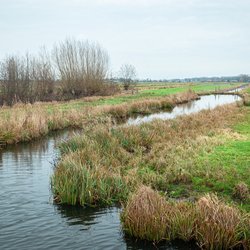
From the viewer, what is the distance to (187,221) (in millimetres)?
8844

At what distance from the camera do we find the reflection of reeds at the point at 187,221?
8.38m

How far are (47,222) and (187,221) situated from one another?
Result: 393 cm

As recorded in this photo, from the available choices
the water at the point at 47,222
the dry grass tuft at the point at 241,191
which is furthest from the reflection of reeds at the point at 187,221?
the dry grass tuft at the point at 241,191

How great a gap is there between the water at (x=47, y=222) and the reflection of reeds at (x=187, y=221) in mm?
283

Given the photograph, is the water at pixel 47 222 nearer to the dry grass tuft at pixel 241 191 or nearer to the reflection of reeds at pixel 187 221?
the reflection of reeds at pixel 187 221

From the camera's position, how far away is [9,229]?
32.2ft

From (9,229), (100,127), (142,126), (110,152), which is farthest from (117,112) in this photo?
(9,229)

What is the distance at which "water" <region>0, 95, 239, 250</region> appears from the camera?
8.95m

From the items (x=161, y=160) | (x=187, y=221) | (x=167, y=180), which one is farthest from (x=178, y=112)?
(x=187, y=221)

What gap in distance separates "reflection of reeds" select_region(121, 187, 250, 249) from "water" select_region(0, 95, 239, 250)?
0.93ft

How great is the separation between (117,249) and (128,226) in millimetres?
757

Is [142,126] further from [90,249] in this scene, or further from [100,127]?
[90,249]

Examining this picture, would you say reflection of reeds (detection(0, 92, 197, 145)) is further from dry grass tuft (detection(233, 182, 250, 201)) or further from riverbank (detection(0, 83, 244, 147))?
dry grass tuft (detection(233, 182, 250, 201))

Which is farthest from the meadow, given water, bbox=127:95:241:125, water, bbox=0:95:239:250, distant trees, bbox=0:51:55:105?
distant trees, bbox=0:51:55:105
